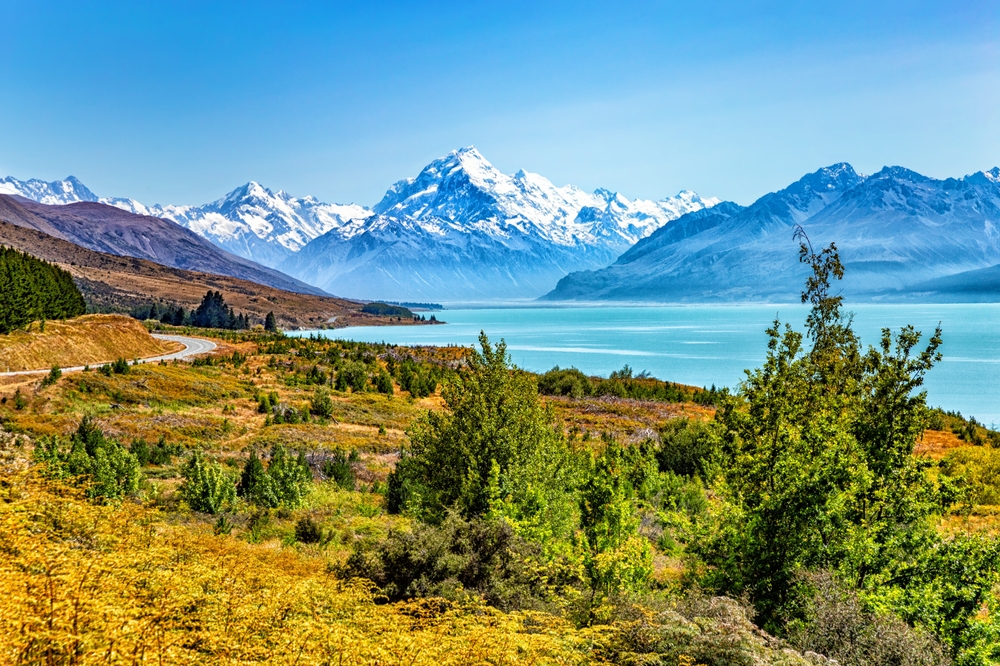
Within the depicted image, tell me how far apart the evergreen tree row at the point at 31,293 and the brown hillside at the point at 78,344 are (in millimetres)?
1131

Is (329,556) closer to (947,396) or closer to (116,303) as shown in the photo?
(947,396)

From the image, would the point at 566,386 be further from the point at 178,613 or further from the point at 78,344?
the point at 178,613

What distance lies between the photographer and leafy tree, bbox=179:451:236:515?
17141mm

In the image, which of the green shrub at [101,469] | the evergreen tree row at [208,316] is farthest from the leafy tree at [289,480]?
the evergreen tree row at [208,316]

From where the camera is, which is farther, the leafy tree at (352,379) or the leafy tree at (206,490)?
the leafy tree at (352,379)

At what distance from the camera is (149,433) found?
90.3 feet

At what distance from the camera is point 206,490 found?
17.4 m

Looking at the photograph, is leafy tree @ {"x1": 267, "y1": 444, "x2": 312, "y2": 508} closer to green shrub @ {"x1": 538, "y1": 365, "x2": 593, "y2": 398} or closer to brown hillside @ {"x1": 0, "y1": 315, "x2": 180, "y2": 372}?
brown hillside @ {"x1": 0, "y1": 315, "x2": 180, "y2": 372}

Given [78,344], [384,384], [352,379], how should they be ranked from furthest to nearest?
[352,379] < [384,384] < [78,344]

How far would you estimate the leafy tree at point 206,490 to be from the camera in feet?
56.2

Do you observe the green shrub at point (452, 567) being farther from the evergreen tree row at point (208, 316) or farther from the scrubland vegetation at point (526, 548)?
the evergreen tree row at point (208, 316)

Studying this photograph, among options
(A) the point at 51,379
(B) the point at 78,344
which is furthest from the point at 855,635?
(B) the point at 78,344

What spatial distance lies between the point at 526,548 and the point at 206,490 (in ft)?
34.3

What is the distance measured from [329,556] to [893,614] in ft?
36.1
